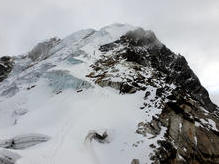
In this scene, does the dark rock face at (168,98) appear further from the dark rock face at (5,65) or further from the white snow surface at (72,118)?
the dark rock face at (5,65)

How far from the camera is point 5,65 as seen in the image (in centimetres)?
7619

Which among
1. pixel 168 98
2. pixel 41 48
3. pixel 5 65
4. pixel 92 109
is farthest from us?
pixel 41 48

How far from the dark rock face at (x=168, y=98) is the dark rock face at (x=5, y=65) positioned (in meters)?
28.6

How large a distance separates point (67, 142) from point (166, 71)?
30631 millimetres

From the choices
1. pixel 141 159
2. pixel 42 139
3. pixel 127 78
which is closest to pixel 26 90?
pixel 127 78

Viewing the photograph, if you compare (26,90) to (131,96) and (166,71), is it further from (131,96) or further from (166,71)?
(166,71)

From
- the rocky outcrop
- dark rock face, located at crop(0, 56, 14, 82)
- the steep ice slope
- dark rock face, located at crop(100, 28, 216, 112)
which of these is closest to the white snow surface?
the steep ice slope

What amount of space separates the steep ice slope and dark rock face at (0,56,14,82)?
22102mm

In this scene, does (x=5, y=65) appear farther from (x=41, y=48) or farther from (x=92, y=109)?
(x=92, y=109)

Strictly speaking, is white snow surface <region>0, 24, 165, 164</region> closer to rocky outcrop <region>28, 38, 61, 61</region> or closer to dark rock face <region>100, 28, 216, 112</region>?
dark rock face <region>100, 28, 216, 112</region>

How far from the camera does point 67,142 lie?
26.3 meters

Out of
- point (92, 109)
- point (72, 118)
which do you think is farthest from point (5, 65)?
point (72, 118)

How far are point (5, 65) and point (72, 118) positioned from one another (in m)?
50.5

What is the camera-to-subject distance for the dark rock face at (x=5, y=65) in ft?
234
